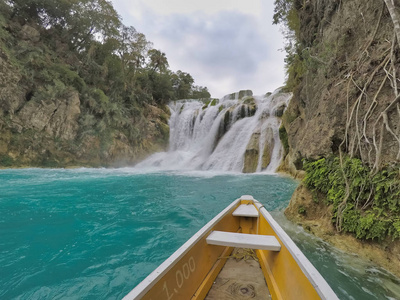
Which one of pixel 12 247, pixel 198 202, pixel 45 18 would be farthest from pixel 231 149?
pixel 45 18

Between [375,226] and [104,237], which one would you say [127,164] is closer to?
[104,237]

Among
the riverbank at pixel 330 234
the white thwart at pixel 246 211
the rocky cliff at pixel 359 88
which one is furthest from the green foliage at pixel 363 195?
the white thwart at pixel 246 211

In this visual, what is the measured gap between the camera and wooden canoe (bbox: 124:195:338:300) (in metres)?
1.37

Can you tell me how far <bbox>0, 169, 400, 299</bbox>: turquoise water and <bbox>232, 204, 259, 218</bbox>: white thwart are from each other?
0.97 m

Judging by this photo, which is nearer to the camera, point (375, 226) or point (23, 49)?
point (375, 226)

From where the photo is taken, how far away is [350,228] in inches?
119

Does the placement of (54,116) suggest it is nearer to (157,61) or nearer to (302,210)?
(157,61)

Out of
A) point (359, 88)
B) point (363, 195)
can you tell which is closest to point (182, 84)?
point (359, 88)

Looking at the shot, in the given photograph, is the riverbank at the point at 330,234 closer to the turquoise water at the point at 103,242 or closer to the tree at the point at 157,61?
the turquoise water at the point at 103,242

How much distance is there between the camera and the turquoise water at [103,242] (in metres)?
2.40

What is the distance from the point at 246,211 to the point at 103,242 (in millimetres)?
2556

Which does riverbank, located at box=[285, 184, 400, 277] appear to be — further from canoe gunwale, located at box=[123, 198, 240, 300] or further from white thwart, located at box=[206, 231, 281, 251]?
canoe gunwale, located at box=[123, 198, 240, 300]

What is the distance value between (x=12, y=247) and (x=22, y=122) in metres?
13.9

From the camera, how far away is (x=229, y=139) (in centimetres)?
1597
